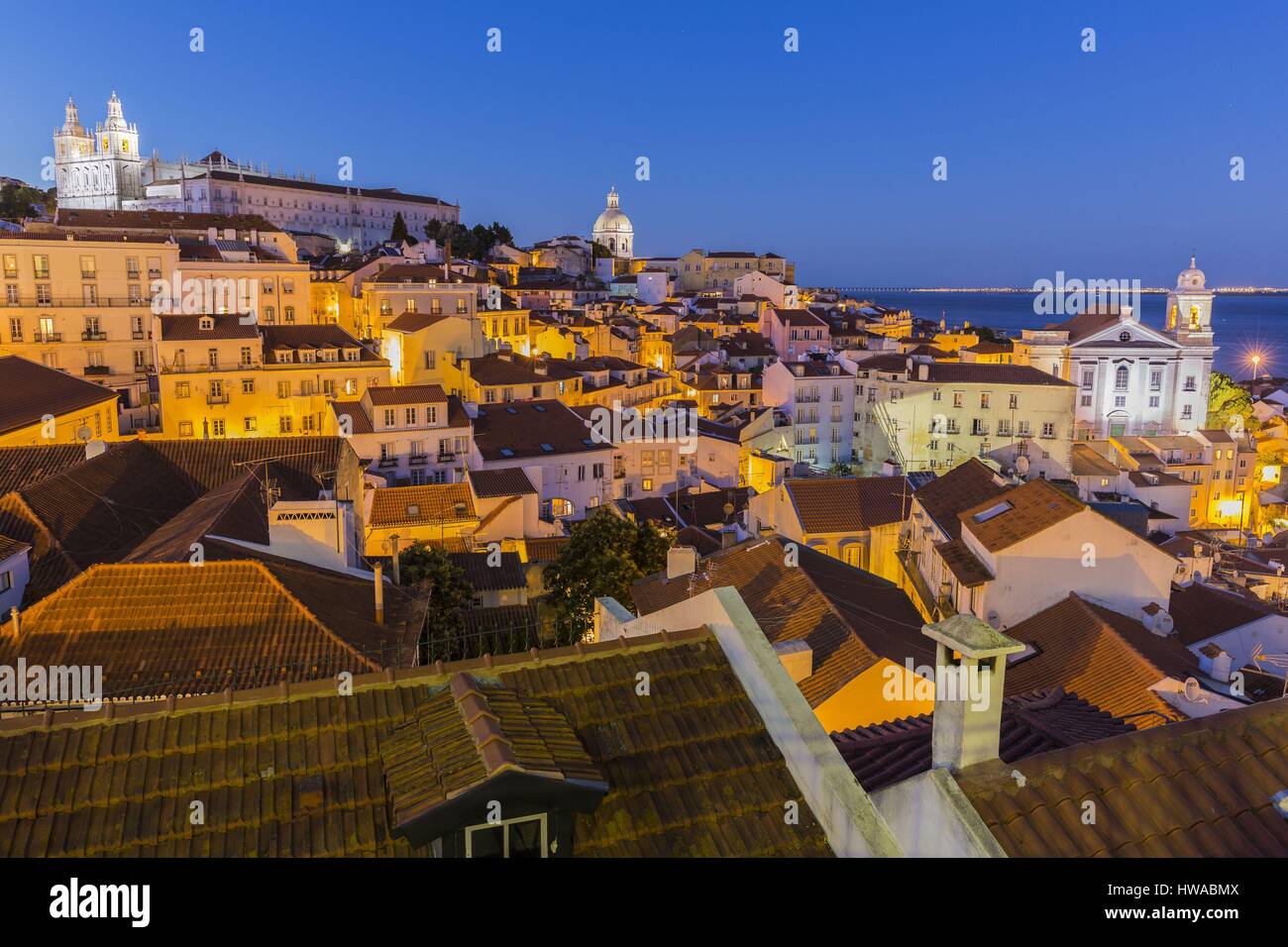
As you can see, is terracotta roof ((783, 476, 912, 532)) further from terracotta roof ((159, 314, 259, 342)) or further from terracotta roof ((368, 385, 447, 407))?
terracotta roof ((159, 314, 259, 342))

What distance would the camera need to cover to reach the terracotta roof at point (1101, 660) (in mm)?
13820

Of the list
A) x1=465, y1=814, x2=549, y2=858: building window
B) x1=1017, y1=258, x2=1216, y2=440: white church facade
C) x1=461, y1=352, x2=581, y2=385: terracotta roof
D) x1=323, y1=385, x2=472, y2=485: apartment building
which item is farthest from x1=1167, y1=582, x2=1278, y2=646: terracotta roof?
x1=1017, y1=258, x2=1216, y2=440: white church facade

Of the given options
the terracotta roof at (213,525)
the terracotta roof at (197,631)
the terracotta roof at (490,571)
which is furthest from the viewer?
the terracotta roof at (490,571)

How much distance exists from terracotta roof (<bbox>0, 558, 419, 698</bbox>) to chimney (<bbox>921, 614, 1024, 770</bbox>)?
751 cm

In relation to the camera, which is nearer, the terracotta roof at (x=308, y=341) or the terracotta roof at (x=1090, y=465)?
the terracotta roof at (x=1090, y=465)

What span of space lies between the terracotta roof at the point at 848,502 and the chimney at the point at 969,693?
67.8 ft

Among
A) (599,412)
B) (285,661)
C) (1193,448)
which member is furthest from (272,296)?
(1193,448)

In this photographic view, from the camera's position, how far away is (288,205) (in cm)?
10744

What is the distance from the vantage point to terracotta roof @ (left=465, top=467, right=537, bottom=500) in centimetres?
3212

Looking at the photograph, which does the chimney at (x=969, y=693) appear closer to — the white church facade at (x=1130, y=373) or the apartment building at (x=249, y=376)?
the apartment building at (x=249, y=376)

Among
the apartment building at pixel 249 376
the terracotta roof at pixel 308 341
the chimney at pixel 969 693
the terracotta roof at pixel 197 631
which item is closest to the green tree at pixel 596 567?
the terracotta roof at pixel 197 631

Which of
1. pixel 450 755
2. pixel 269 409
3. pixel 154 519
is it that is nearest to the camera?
pixel 450 755
